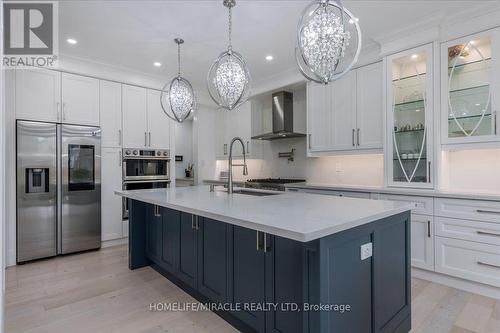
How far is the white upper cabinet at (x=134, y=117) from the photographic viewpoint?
4141mm

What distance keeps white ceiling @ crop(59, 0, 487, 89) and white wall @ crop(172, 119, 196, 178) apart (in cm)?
277

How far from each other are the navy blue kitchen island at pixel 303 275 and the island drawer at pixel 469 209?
1085 mm

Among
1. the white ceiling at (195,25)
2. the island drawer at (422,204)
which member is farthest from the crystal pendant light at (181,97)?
the island drawer at (422,204)

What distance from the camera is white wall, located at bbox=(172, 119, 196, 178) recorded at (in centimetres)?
649

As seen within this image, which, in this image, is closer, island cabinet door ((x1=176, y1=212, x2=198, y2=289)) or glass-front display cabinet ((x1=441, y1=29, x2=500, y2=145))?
island cabinet door ((x1=176, y1=212, x2=198, y2=289))

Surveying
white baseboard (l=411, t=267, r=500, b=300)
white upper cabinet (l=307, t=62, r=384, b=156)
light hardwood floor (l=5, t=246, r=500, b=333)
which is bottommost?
light hardwood floor (l=5, t=246, r=500, b=333)

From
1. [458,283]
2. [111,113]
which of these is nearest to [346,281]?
[458,283]

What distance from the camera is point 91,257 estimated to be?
11.5 feet

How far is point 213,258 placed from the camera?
2049 millimetres

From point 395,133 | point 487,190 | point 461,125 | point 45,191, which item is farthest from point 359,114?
point 45,191

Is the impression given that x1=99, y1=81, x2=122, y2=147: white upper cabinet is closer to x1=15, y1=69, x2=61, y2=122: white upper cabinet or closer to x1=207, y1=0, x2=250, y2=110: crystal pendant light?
x1=15, y1=69, x2=61, y2=122: white upper cabinet

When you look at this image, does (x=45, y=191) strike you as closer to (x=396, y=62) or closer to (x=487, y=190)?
(x=396, y=62)

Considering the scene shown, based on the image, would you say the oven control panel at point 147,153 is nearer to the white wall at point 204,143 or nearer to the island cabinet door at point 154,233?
the white wall at point 204,143

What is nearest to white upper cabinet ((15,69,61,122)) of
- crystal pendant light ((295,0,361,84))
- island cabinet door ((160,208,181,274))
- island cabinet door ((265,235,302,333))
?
island cabinet door ((160,208,181,274))
